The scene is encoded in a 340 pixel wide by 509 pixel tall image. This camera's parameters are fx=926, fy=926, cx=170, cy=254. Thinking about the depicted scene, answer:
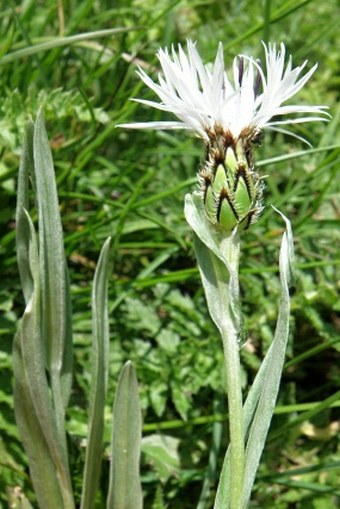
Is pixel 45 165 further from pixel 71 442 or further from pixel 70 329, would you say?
pixel 71 442

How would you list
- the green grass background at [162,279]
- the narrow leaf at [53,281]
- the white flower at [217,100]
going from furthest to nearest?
the green grass background at [162,279], the narrow leaf at [53,281], the white flower at [217,100]

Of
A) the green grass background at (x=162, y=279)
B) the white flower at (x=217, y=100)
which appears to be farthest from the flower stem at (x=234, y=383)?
the green grass background at (x=162, y=279)

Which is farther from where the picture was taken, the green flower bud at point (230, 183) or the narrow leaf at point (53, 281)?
the narrow leaf at point (53, 281)

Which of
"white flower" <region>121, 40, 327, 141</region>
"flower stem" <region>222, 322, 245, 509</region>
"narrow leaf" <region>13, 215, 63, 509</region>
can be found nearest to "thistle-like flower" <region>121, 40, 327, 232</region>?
"white flower" <region>121, 40, 327, 141</region>

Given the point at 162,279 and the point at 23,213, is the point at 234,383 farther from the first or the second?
the point at 162,279

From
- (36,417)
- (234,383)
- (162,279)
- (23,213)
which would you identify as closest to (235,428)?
(234,383)

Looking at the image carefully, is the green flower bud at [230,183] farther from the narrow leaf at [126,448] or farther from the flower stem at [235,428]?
the narrow leaf at [126,448]
